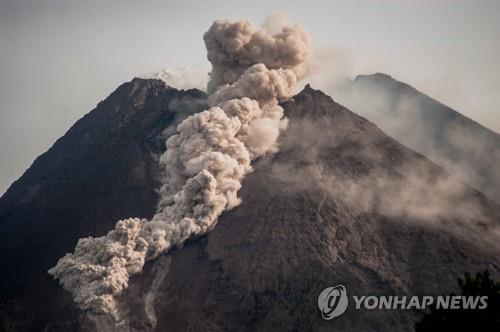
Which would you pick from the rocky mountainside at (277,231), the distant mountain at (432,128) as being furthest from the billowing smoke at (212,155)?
the distant mountain at (432,128)

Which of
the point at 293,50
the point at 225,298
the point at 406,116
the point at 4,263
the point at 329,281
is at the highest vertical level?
the point at 406,116

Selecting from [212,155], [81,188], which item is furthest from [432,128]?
[81,188]

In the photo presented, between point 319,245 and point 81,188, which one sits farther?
point 81,188

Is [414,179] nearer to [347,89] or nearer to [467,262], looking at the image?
[467,262]

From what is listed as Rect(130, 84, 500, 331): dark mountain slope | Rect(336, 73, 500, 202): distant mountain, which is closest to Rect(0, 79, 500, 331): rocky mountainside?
Rect(130, 84, 500, 331): dark mountain slope

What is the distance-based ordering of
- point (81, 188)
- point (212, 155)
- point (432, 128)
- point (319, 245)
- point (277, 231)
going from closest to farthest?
point (319, 245)
point (277, 231)
point (212, 155)
point (81, 188)
point (432, 128)

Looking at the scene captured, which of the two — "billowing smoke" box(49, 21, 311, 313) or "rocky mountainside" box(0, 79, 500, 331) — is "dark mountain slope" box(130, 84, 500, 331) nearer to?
"rocky mountainside" box(0, 79, 500, 331)

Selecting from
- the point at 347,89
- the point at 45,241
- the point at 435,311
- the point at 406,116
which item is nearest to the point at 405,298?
the point at 435,311

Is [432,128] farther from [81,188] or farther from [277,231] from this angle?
[81,188]

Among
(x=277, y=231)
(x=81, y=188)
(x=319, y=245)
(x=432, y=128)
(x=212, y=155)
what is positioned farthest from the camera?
(x=432, y=128)
